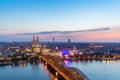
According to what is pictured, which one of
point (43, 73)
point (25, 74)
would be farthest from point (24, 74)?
point (43, 73)

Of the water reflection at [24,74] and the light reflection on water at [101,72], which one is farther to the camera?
the water reflection at [24,74]

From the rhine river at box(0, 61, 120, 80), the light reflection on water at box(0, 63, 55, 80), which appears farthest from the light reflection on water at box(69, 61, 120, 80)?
the light reflection on water at box(0, 63, 55, 80)

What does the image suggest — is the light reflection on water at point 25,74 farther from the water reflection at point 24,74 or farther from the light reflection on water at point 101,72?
the light reflection on water at point 101,72

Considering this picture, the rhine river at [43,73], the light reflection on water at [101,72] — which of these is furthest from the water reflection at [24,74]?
the light reflection on water at [101,72]

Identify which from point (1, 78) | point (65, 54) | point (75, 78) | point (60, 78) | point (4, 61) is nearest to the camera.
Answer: point (75, 78)

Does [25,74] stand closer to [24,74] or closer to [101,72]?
[24,74]

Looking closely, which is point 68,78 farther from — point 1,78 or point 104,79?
point 1,78

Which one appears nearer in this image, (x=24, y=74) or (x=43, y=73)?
(x=24, y=74)

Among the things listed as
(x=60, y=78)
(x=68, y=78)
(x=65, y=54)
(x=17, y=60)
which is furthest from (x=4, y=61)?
(x=68, y=78)

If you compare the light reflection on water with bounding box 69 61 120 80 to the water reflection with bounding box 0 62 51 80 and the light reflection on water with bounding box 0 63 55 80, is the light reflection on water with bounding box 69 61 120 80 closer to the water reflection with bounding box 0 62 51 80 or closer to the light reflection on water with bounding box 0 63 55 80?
the light reflection on water with bounding box 0 63 55 80

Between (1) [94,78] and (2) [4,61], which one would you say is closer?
(1) [94,78]

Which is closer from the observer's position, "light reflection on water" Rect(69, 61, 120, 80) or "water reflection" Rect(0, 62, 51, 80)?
"light reflection on water" Rect(69, 61, 120, 80)
